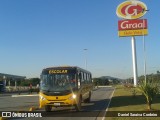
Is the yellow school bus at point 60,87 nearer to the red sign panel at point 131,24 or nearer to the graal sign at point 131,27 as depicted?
the red sign panel at point 131,24

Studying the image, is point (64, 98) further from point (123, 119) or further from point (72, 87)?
point (123, 119)

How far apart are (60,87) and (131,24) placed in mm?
47764

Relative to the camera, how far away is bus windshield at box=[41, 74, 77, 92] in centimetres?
2159

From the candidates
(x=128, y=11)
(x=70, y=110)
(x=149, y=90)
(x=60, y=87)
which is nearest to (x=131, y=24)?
(x=128, y=11)

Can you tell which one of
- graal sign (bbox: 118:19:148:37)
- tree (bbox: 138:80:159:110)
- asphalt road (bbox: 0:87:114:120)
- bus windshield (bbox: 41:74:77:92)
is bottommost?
asphalt road (bbox: 0:87:114:120)

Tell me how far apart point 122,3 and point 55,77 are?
151 ft

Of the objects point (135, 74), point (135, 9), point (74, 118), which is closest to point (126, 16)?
point (135, 9)

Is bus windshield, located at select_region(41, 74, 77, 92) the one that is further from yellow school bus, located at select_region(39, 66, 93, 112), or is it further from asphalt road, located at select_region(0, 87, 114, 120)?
asphalt road, located at select_region(0, 87, 114, 120)

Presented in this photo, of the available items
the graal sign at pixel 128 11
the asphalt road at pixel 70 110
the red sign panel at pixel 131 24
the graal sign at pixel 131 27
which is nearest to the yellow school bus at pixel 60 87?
the asphalt road at pixel 70 110

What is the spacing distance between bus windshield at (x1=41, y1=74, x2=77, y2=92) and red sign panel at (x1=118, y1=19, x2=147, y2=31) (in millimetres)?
45885

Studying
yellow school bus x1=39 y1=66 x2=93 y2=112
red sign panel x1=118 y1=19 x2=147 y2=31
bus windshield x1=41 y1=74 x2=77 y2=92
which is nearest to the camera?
yellow school bus x1=39 y1=66 x2=93 y2=112

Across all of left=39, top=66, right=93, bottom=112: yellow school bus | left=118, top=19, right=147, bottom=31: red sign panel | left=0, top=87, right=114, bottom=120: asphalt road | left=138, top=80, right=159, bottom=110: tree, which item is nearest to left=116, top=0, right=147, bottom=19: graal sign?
left=118, top=19, right=147, bottom=31: red sign panel

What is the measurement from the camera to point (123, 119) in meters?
16.4

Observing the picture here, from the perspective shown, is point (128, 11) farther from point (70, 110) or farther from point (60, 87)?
point (60, 87)
